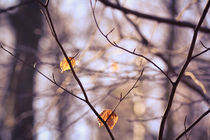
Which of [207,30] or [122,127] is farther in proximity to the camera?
[122,127]

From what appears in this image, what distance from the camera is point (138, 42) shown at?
2.86m

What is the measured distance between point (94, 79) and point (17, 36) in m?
4.34

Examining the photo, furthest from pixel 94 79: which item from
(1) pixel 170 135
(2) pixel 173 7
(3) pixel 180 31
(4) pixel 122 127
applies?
(4) pixel 122 127

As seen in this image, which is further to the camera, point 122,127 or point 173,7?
point 122,127

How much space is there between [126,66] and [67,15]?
2.72 metres

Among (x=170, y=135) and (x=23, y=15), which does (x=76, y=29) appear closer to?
(x=23, y=15)

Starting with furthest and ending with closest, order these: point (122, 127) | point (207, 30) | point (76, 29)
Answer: point (122, 127)
point (76, 29)
point (207, 30)

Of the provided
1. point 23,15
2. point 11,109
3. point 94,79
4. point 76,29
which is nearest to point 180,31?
point 76,29

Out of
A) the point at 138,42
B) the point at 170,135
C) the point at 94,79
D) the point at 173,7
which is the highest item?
the point at 173,7

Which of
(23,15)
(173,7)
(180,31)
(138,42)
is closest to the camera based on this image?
(138,42)

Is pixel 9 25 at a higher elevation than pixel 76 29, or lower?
higher

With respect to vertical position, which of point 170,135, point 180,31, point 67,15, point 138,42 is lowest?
point 138,42

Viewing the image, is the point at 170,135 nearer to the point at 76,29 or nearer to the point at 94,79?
the point at 76,29

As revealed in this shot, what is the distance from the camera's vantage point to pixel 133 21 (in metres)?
2.67
